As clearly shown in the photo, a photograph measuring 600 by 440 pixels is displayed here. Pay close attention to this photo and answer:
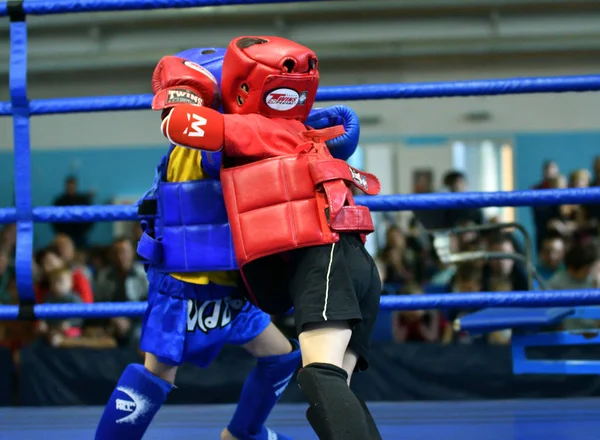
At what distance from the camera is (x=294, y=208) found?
1.57 metres

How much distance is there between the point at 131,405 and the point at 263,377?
34 centimetres

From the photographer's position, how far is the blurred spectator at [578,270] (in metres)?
3.58

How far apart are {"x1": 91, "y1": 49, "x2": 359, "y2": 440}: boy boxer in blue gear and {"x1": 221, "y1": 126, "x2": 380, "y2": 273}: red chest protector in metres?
0.16

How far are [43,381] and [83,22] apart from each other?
3.70 m

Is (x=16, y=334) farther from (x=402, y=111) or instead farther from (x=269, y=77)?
(x=402, y=111)

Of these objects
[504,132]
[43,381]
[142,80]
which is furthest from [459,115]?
[43,381]

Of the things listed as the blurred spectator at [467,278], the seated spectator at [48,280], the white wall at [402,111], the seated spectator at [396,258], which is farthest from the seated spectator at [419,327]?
the white wall at [402,111]

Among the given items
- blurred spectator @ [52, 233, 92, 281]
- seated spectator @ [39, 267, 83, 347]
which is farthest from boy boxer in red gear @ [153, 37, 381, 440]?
blurred spectator @ [52, 233, 92, 281]

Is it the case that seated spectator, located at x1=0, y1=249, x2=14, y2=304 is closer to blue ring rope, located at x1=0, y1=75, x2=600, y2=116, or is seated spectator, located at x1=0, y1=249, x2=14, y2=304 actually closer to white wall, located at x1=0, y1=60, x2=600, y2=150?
white wall, located at x1=0, y1=60, x2=600, y2=150

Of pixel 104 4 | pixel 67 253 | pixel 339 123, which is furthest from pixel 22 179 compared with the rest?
pixel 67 253

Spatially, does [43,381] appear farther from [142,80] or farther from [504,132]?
[504,132]

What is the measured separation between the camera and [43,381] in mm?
3086

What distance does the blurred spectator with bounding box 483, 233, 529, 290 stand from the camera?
3832 millimetres

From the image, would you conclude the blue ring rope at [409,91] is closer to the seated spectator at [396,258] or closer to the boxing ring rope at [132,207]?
the boxing ring rope at [132,207]
